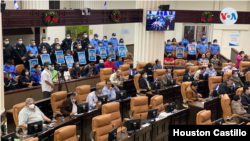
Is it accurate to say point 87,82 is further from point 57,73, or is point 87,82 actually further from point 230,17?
point 230,17

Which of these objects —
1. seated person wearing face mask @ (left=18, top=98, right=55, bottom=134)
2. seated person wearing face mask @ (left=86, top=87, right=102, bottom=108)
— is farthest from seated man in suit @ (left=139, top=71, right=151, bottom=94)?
seated person wearing face mask @ (left=18, top=98, right=55, bottom=134)

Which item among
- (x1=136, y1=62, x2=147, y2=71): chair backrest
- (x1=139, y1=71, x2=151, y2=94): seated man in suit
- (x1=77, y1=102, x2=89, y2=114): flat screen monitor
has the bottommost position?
(x1=77, y1=102, x2=89, y2=114): flat screen monitor

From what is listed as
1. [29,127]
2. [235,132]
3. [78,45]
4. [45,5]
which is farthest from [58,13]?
[235,132]

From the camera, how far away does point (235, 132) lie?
19.9ft

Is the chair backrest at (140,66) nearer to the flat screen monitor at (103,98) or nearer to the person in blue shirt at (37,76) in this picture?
the person in blue shirt at (37,76)

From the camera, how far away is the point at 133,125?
21.2 ft

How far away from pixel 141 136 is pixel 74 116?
1.56m

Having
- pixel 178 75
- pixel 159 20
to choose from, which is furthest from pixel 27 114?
pixel 159 20

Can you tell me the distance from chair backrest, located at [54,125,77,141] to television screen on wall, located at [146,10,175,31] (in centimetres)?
728

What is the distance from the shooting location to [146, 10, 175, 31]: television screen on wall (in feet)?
40.5

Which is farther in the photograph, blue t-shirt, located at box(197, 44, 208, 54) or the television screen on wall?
blue t-shirt, located at box(197, 44, 208, 54)

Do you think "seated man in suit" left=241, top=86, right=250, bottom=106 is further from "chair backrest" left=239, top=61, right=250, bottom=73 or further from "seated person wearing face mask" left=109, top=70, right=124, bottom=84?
"chair backrest" left=239, top=61, right=250, bottom=73

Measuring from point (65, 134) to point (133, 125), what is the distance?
4.64ft

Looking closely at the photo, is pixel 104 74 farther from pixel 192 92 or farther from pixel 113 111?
pixel 113 111
